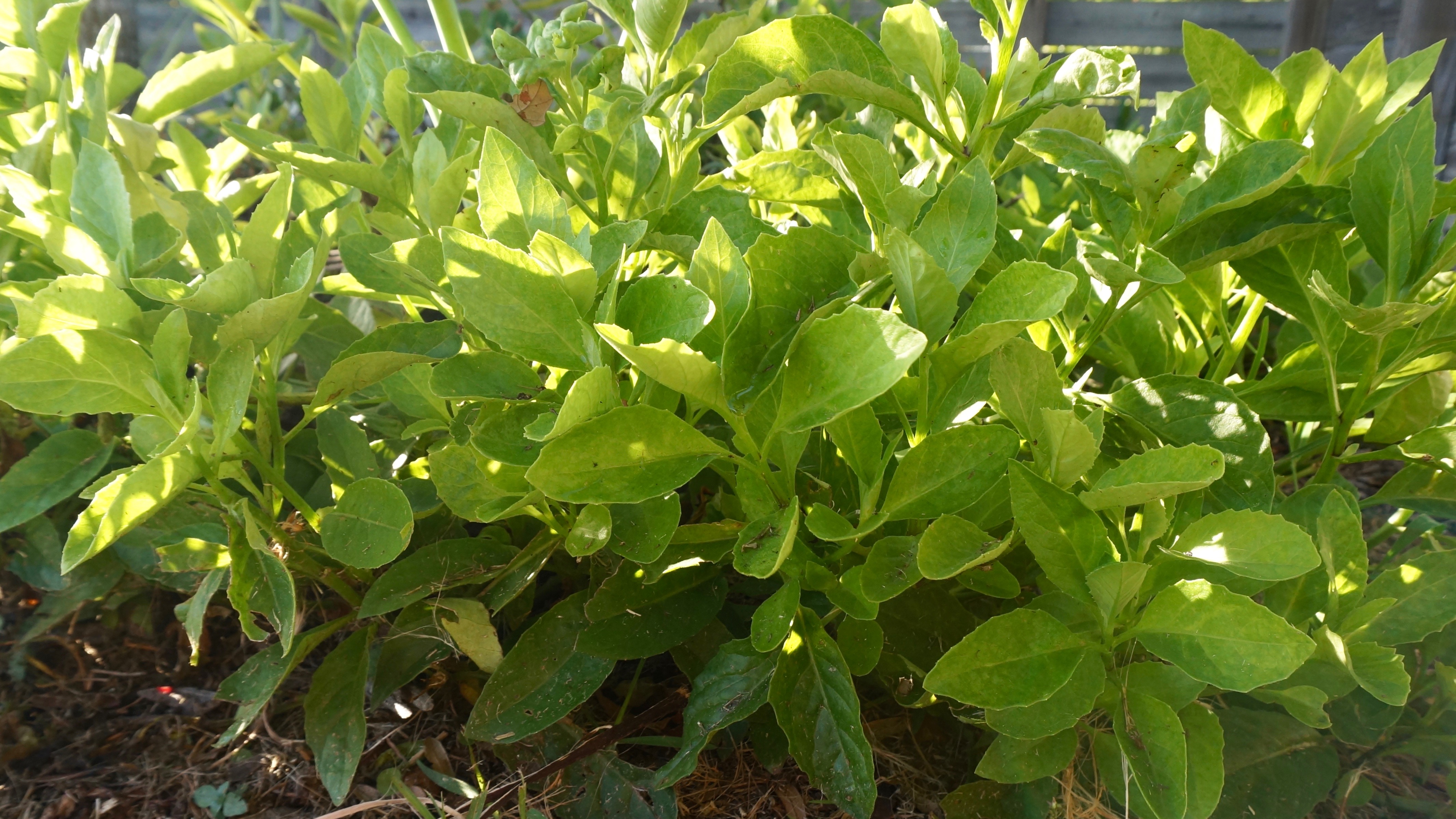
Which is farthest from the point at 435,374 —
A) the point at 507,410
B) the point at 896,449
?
the point at 896,449

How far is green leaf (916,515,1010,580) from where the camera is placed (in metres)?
0.59

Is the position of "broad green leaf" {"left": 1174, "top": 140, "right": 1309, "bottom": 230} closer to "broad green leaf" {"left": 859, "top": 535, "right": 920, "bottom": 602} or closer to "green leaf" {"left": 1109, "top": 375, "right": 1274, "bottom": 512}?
"green leaf" {"left": 1109, "top": 375, "right": 1274, "bottom": 512}

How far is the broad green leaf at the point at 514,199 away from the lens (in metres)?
0.61

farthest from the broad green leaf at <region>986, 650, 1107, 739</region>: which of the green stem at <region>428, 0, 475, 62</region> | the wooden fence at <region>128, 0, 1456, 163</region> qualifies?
the wooden fence at <region>128, 0, 1456, 163</region>

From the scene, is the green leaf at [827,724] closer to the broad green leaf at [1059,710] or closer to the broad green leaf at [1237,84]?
the broad green leaf at [1059,710]

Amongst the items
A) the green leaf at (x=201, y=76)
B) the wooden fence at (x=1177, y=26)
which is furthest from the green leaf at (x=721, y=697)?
the wooden fence at (x=1177, y=26)

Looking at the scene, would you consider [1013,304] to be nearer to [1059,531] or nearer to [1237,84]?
[1059,531]

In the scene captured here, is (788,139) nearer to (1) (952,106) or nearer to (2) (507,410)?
(1) (952,106)

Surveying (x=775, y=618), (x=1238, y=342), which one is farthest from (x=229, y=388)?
(x=1238, y=342)

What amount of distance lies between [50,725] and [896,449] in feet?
3.34

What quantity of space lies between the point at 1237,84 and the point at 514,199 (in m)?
0.59

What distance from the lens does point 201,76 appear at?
1030 mm

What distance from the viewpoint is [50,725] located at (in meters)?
1.10

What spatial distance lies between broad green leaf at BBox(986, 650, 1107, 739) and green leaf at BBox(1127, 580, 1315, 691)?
4 cm
